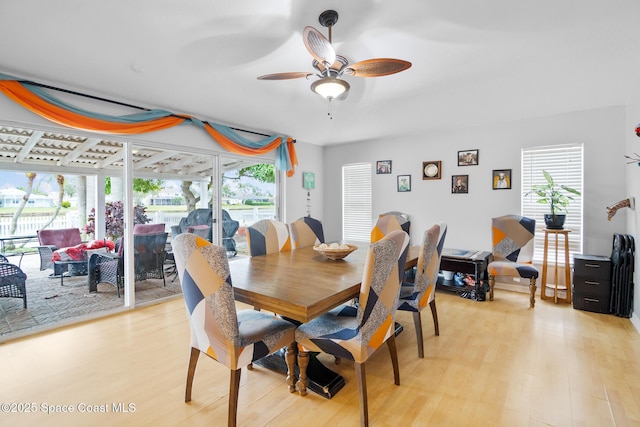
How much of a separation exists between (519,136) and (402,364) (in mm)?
3445

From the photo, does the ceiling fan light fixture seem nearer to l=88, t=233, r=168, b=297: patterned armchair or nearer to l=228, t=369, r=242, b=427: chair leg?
l=228, t=369, r=242, b=427: chair leg

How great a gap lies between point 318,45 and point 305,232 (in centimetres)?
203

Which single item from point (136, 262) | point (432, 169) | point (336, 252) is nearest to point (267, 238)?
point (336, 252)

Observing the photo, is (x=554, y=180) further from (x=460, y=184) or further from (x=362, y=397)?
(x=362, y=397)

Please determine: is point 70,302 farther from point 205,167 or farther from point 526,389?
point 526,389

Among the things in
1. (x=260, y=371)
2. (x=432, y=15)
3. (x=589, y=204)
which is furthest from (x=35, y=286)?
(x=589, y=204)

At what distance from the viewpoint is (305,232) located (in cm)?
346

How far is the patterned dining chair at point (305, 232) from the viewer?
3.36 m

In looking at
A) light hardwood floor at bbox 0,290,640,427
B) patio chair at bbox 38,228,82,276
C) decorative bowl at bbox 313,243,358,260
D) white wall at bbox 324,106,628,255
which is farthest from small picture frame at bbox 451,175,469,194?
patio chair at bbox 38,228,82,276

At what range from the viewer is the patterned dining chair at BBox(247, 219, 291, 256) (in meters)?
2.88

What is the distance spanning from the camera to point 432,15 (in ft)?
7.47

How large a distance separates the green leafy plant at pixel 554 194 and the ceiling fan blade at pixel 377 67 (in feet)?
8.69

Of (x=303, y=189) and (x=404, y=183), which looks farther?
(x=303, y=189)

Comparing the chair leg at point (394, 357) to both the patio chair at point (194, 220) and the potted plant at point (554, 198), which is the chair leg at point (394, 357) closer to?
the potted plant at point (554, 198)
